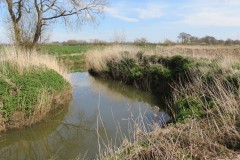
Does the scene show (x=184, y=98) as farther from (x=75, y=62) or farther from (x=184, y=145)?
(x=75, y=62)

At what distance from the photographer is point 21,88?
8.40 meters

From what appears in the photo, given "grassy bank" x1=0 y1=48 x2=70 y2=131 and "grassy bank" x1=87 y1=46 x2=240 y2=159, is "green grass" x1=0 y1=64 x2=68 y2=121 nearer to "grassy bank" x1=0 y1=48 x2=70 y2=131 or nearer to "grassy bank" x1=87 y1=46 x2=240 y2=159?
"grassy bank" x1=0 y1=48 x2=70 y2=131

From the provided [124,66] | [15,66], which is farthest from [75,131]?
[124,66]

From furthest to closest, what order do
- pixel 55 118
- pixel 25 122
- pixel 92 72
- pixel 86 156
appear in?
pixel 92 72, pixel 55 118, pixel 25 122, pixel 86 156

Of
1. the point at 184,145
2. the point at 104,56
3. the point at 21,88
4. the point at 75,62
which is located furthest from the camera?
the point at 75,62

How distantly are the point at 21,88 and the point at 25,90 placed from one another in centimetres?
12

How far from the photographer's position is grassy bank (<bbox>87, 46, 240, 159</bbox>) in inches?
184

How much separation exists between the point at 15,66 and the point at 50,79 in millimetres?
1225

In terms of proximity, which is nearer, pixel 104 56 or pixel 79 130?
pixel 79 130

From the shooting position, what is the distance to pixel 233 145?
16.2 feet

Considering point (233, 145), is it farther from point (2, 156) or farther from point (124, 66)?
point (124, 66)

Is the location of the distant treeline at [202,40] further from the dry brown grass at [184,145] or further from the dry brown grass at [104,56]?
the dry brown grass at [184,145]

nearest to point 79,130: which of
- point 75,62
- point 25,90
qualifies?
point 25,90

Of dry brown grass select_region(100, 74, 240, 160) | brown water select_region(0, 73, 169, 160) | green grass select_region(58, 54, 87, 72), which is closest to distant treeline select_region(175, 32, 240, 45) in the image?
green grass select_region(58, 54, 87, 72)
